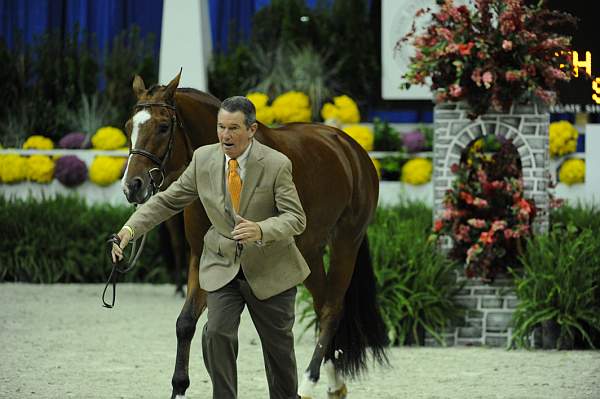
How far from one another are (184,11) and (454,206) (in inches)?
231

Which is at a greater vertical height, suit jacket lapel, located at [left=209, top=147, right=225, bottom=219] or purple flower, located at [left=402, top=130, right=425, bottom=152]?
purple flower, located at [left=402, top=130, right=425, bottom=152]

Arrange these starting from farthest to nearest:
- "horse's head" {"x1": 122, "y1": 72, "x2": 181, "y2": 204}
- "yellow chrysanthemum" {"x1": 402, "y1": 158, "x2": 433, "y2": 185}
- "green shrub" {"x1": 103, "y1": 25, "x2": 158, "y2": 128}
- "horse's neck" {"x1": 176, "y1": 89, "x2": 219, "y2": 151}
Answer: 1. "green shrub" {"x1": 103, "y1": 25, "x2": 158, "y2": 128}
2. "yellow chrysanthemum" {"x1": 402, "y1": 158, "x2": 433, "y2": 185}
3. "horse's neck" {"x1": 176, "y1": 89, "x2": 219, "y2": 151}
4. "horse's head" {"x1": 122, "y1": 72, "x2": 181, "y2": 204}

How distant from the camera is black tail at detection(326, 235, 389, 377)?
21.1 ft

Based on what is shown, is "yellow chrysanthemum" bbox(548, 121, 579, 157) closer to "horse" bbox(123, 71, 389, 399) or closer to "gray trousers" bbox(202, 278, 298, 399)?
"horse" bbox(123, 71, 389, 399)

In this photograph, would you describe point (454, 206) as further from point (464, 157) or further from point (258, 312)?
point (258, 312)

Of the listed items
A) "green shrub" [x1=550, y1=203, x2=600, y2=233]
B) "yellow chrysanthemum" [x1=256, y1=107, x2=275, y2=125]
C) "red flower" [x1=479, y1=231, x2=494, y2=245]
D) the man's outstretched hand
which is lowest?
"red flower" [x1=479, y1=231, x2=494, y2=245]

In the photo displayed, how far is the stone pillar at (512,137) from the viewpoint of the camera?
835 cm

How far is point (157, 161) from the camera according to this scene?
5.29m

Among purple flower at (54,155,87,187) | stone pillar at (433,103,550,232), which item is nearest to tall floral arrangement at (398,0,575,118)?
stone pillar at (433,103,550,232)

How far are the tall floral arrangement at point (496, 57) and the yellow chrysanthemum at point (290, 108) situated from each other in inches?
170

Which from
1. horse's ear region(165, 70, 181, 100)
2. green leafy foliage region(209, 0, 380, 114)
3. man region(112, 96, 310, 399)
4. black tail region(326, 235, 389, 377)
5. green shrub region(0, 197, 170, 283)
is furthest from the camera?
green leafy foliage region(209, 0, 380, 114)

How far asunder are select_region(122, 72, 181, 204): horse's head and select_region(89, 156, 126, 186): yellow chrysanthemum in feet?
25.1

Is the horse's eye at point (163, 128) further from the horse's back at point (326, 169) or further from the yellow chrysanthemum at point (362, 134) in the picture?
the yellow chrysanthemum at point (362, 134)

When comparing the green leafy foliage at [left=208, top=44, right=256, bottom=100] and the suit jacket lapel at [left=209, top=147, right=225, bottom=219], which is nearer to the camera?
the suit jacket lapel at [left=209, top=147, right=225, bottom=219]
